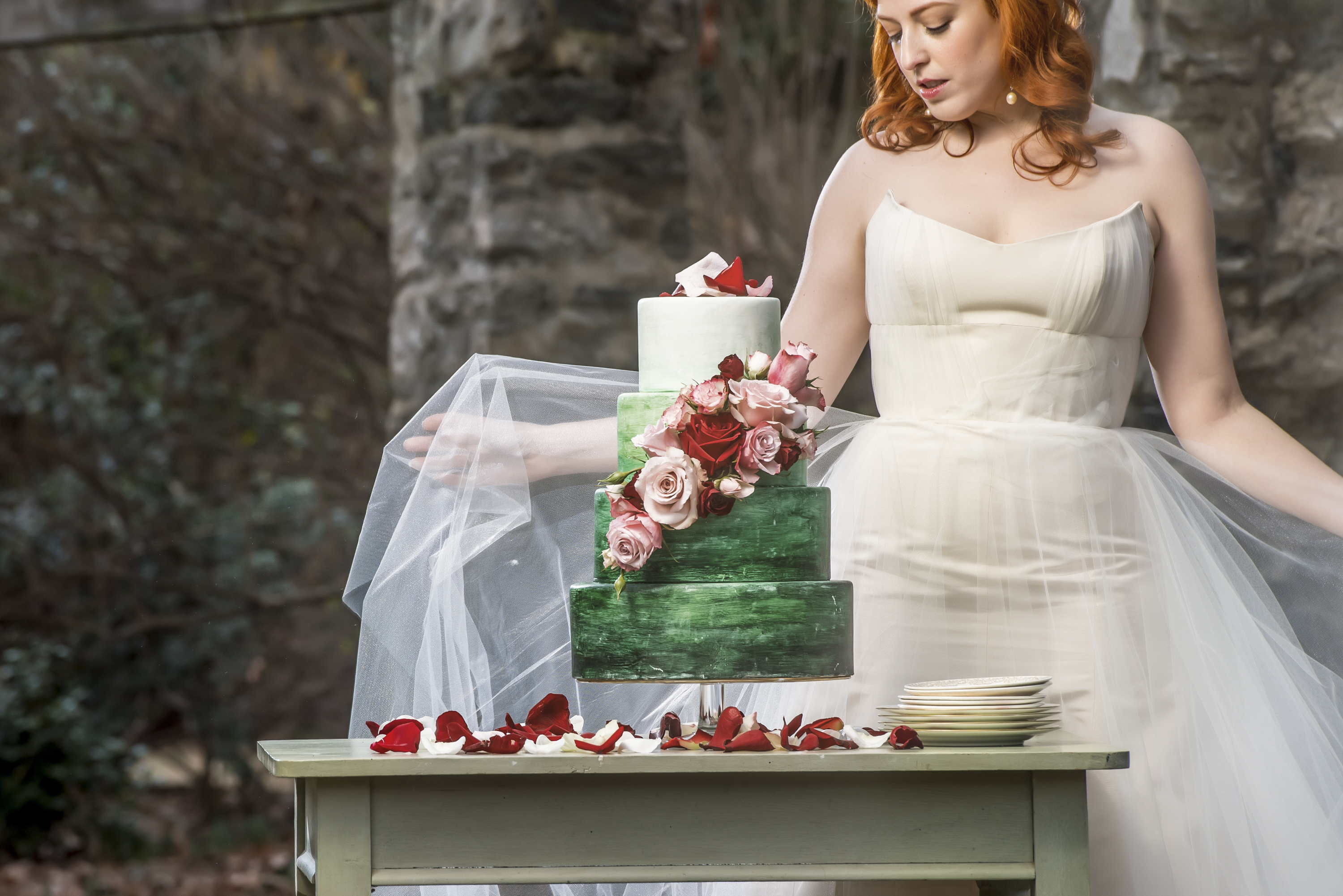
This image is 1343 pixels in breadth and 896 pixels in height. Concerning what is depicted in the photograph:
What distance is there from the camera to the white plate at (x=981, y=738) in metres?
1.75

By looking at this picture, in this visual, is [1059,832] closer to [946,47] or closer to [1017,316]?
[1017,316]

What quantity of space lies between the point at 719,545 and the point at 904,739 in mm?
297

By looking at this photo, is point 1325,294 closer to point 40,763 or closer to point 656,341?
point 656,341

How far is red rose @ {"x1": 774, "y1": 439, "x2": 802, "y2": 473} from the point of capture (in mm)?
1794

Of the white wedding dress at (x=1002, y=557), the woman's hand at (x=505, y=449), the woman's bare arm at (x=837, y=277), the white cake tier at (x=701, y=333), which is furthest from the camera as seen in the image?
the woman's bare arm at (x=837, y=277)

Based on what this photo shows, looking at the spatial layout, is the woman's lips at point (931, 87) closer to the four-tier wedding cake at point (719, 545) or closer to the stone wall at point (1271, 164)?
the four-tier wedding cake at point (719, 545)

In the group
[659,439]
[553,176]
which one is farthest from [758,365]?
[553,176]

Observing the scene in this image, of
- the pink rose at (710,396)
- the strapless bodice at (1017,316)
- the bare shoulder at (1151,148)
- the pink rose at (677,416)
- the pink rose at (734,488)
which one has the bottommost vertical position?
the pink rose at (734,488)

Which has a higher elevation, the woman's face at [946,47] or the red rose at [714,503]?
the woman's face at [946,47]

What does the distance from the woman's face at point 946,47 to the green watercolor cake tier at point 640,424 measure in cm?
65

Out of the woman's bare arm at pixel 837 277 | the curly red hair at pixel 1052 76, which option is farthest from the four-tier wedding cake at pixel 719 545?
the curly red hair at pixel 1052 76

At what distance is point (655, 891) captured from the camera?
7.29 feet

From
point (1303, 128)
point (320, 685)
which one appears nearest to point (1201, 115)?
point (1303, 128)

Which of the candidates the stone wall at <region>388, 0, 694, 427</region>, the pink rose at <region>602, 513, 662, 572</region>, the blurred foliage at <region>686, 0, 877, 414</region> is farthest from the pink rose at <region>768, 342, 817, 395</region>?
the blurred foliage at <region>686, 0, 877, 414</region>
